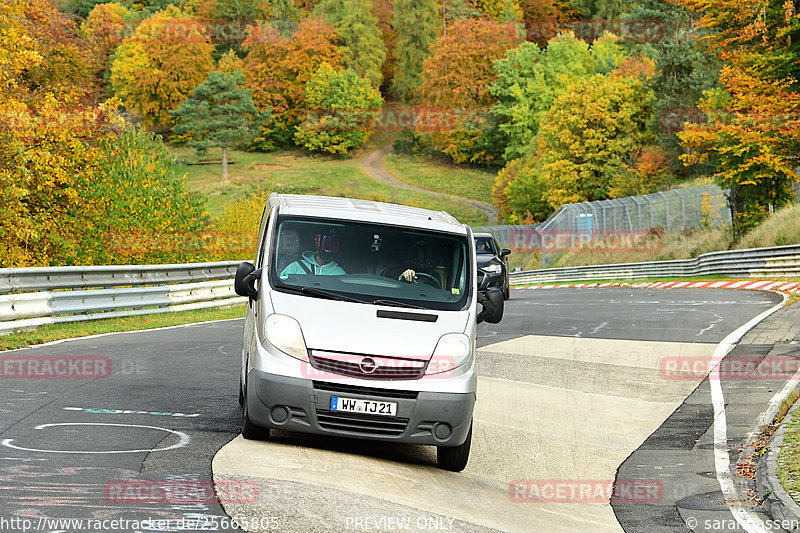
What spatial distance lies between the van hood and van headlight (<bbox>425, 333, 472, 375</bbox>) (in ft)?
0.17

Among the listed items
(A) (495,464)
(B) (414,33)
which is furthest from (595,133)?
(B) (414,33)

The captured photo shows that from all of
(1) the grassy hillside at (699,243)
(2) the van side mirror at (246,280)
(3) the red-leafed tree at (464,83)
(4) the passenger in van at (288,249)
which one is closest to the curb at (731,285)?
(1) the grassy hillside at (699,243)

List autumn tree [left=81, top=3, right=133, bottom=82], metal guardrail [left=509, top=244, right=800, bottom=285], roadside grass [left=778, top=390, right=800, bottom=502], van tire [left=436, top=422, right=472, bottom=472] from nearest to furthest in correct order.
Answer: roadside grass [left=778, top=390, right=800, bottom=502] → van tire [left=436, top=422, right=472, bottom=472] → metal guardrail [left=509, top=244, right=800, bottom=285] → autumn tree [left=81, top=3, right=133, bottom=82]

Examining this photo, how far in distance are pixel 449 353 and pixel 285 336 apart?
4.10 feet

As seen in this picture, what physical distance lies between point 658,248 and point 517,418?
37.6 metres

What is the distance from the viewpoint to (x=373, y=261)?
28.1 feet

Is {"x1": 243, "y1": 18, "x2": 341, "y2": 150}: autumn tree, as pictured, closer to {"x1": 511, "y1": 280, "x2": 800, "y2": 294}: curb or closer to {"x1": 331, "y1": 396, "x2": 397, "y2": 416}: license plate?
{"x1": 511, "y1": 280, "x2": 800, "y2": 294}: curb

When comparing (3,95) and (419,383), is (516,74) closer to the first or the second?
(3,95)

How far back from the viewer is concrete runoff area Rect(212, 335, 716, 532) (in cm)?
640

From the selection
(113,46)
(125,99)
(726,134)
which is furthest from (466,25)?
(726,134)

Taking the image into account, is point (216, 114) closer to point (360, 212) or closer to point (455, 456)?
point (360, 212)

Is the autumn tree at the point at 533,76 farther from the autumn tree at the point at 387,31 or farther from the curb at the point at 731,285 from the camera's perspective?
the curb at the point at 731,285

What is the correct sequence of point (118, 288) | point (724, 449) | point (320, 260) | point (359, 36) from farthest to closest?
1. point (359, 36)
2. point (118, 288)
3. point (724, 449)
4. point (320, 260)

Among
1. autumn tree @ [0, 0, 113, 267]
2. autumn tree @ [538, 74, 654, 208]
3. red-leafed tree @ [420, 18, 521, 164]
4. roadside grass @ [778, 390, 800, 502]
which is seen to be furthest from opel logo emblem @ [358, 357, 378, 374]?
red-leafed tree @ [420, 18, 521, 164]
